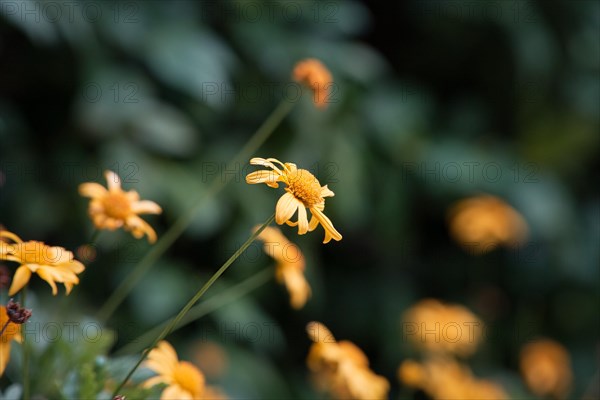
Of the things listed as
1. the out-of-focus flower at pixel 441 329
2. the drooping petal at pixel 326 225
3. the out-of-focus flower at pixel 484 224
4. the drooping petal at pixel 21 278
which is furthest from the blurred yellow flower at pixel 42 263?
the out-of-focus flower at pixel 484 224

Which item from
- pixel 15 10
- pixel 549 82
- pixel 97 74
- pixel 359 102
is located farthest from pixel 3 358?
pixel 549 82

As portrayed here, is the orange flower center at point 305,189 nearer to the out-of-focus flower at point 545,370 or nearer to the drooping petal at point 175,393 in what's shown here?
the drooping petal at point 175,393

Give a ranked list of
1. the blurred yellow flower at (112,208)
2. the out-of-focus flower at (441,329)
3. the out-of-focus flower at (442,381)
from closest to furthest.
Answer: the blurred yellow flower at (112,208) < the out-of-focus flower at (442,381) < the out-of-focus flower at (441,329)

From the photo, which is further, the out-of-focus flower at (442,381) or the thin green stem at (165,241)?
the out-of-focus flower at (442,381)

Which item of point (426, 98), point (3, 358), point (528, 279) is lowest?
point (3, 358)

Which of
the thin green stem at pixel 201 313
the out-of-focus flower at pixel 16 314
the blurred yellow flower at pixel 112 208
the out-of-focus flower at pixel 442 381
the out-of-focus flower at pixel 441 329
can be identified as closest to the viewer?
the out-of-focus flower at pixel 16 314

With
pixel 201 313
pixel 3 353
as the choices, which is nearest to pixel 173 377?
pixel 3 353

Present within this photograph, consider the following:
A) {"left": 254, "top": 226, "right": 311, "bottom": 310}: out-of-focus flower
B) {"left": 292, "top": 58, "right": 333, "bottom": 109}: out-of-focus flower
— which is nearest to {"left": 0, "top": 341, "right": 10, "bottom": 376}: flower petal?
{"left": 254, "top": 226, "right": 311, "bottom": 310}: out-of-focus flower

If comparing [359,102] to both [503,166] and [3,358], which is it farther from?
[3,358]
